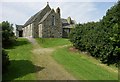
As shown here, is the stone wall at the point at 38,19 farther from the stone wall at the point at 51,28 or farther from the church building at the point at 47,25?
the stone wall at the point at 51,28

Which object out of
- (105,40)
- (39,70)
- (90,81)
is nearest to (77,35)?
(105,40)

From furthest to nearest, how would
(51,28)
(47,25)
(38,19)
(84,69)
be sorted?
(38,19) → (51,28) → (47,25) → (84,69)

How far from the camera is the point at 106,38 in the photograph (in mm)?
28672

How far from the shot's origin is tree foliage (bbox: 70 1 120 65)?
1098 inches

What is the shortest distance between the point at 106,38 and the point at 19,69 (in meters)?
11.4

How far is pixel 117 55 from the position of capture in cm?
2812

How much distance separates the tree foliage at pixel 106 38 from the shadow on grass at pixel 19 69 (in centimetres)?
850

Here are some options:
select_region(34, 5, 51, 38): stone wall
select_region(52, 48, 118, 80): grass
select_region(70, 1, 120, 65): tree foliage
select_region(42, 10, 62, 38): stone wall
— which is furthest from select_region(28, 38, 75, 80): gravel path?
select_region(34, 5, 51, 38): stone wall

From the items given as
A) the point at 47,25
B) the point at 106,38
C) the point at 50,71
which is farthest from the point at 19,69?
the point at 47,25

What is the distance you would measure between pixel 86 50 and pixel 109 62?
5021 mm

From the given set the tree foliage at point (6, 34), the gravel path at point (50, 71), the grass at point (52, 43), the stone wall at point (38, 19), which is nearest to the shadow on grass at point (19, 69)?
the gravel path at point (50, 71)

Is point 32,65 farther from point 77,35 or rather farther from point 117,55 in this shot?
point 77,35

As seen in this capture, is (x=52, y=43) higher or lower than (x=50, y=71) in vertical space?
higher

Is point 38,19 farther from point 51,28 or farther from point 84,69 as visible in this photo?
point 84,69
